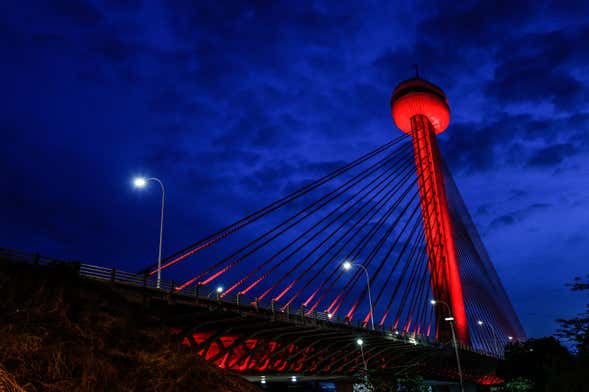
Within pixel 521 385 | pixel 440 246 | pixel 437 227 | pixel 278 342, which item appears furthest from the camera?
pixel 437 227

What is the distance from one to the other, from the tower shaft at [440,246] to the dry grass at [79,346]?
1540 inches

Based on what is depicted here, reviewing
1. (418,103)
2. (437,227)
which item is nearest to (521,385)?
(437,227)

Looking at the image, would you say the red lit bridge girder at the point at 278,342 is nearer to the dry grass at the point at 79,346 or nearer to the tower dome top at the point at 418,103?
the dry grass at the point at 79,346

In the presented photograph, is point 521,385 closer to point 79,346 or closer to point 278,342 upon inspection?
point 278,342

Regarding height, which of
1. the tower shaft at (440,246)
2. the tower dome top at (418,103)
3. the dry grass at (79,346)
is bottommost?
the dry grass at (79,346)

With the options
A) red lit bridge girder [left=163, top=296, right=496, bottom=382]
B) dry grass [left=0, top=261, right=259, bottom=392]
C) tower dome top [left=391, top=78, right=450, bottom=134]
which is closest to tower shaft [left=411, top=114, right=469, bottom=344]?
red lit bridge girder [left=163, top=296, right=496, bottom=382]

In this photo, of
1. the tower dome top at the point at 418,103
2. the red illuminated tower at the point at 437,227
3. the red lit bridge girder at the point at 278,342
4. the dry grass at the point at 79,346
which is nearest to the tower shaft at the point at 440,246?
the red illuminated tower at the point at 437,227

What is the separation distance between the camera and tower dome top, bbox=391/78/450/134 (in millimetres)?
59688

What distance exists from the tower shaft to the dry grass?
39120 mm

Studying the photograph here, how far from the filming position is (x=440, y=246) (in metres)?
50.8

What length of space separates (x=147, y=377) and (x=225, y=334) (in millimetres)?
14897

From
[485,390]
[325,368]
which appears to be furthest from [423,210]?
[485,390]

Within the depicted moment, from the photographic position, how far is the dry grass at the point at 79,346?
10.7 metres

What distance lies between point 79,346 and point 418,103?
54.0 m
